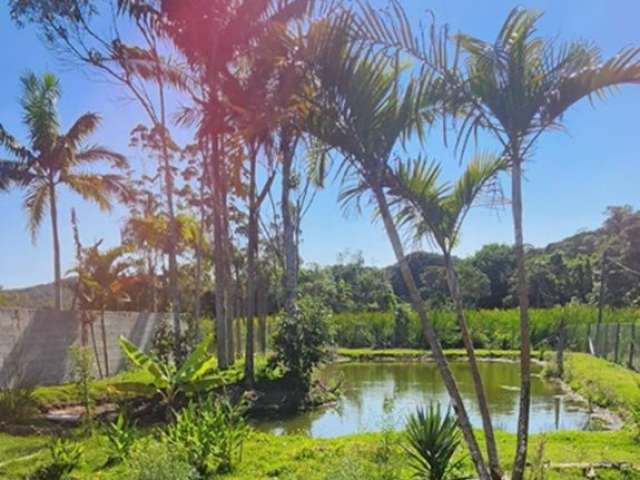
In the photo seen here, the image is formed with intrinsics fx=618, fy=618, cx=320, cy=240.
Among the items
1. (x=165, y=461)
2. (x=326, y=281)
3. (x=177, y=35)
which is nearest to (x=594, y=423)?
(x=165, y=461)

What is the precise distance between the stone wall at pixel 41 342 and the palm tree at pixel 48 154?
5.40 feet

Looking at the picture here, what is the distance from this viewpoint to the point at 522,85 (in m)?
4.84

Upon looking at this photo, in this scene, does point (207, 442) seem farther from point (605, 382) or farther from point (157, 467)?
point (605, 382)

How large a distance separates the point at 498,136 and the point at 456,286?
1.31 m

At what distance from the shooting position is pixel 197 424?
636 cm

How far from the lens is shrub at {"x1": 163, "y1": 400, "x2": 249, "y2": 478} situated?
5.87 metres

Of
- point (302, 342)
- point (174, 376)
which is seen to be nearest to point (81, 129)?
point (302, 342)

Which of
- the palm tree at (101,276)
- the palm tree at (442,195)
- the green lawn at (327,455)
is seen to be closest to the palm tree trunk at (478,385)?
the palm tree at (442,195)

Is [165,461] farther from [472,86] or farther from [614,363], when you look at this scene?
[614,363]

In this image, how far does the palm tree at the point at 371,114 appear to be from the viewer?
4.93 metres

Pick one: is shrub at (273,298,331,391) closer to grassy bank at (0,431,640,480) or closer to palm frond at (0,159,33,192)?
grassy bank at (0,431,640,480)

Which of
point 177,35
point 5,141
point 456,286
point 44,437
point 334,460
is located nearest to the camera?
point 456,286

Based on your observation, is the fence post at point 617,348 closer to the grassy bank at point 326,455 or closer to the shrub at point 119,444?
the grassy bank at point 326,455

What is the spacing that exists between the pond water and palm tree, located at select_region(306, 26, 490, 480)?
4.79 ft
